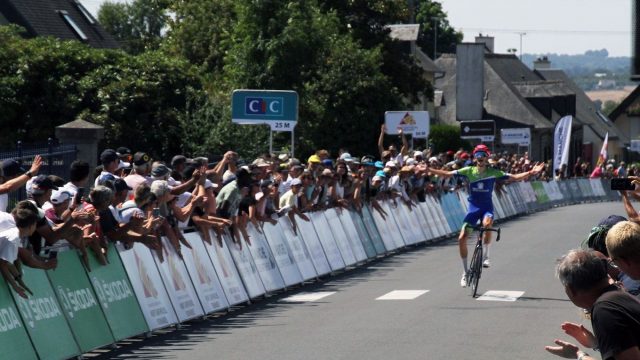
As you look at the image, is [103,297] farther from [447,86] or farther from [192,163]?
[447,86]

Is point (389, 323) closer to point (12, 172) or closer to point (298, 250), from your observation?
point (12, 172)

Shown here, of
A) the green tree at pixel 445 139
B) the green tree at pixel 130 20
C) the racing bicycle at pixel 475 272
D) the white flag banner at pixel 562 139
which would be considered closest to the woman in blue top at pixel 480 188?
the racing bicycle at pixel 475 272

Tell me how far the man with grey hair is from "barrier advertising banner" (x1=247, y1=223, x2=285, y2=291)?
1248 centimetres

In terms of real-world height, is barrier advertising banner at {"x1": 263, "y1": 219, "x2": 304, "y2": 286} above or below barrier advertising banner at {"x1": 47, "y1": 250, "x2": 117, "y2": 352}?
below

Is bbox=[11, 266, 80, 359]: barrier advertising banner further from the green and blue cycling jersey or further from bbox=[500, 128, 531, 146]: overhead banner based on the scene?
bbox=[500, 128, 531, 146]: overhead banner

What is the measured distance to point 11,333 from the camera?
1153 cm

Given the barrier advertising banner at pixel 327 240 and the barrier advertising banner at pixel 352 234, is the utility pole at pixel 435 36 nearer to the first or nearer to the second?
the barrier advertising banner at pixel 352 234

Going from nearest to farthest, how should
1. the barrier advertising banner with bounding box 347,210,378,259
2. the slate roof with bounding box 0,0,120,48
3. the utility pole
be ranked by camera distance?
1. the barrier advertising banner with bounding box 347,210,378,259
2. the slate roof with bounding box 0,0,120,48
3. the utility pole

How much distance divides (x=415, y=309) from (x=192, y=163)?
3113 millimetres

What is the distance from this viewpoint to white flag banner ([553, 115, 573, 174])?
52.6 meters

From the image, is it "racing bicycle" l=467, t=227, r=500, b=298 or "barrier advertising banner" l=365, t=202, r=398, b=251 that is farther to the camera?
"barrier advertising banner" l=365, t=202, r=398, b=251

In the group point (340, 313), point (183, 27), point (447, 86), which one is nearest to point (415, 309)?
point (340, 313)

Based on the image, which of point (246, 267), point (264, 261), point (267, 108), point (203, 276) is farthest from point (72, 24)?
point (203, 276)

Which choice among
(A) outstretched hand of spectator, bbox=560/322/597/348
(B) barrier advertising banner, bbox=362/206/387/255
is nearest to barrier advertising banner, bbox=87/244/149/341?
(A) outstretched hand of spectator, bbox=560/322/597/348
